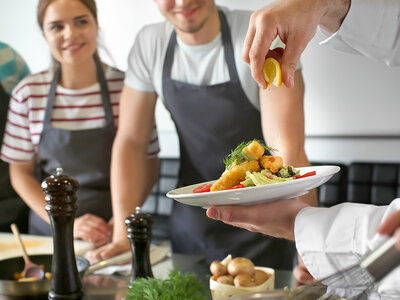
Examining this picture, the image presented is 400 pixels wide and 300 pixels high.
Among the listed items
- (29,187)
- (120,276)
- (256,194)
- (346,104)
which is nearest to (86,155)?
(29,187)

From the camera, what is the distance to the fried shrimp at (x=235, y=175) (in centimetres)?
71

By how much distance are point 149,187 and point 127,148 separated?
8.6 inches

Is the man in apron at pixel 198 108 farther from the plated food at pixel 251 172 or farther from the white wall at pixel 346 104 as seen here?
the plated food at pixel 251 172

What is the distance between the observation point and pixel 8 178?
2.25 meters

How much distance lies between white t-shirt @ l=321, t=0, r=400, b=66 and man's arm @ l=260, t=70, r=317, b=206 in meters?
0.32

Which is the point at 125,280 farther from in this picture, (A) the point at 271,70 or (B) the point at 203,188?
(A) the point at 271,70

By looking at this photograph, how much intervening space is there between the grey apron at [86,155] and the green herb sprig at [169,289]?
117cm

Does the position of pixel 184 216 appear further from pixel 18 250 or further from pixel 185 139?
pixel 18 250

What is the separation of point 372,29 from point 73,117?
4.37ft

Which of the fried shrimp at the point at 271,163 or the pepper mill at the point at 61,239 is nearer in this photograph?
the fried shrimp at the point at 271,163

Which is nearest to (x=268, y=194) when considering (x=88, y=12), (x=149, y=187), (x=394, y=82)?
(x=394, y=82)

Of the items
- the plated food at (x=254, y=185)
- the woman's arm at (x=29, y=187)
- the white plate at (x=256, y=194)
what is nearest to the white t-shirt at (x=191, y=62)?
the woman's arm at (x=29, y=187)

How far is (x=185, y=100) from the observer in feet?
5.20

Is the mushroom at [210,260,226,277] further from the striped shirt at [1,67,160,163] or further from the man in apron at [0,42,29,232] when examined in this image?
the man in apron at [0,42,29,232]
